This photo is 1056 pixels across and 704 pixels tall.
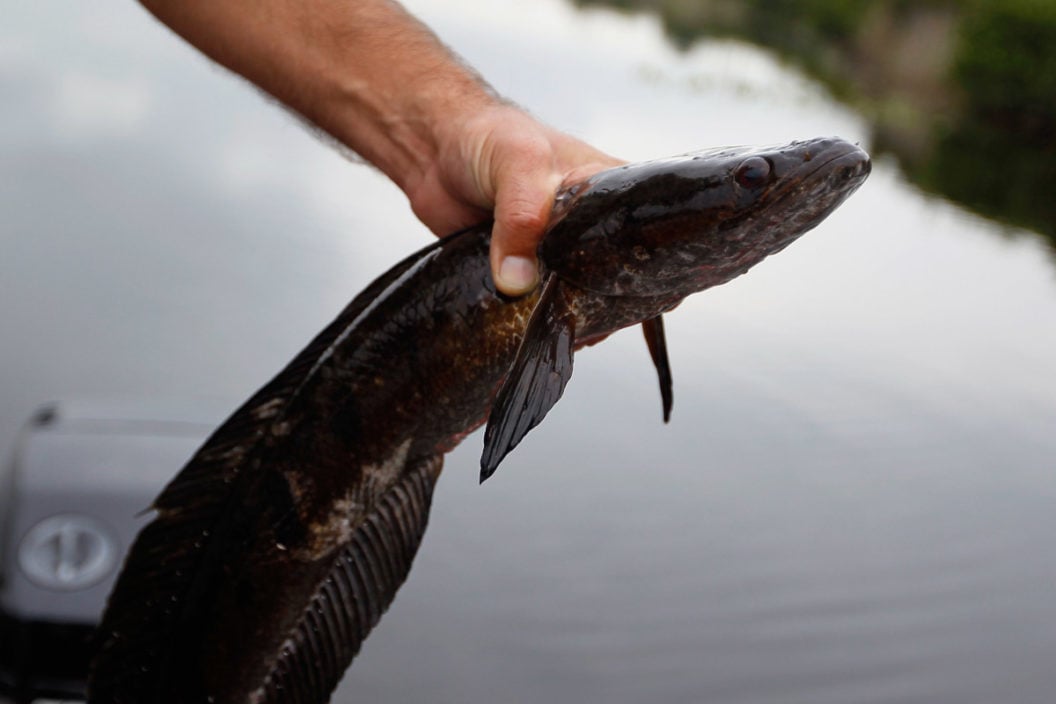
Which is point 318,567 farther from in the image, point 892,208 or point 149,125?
point 892,208

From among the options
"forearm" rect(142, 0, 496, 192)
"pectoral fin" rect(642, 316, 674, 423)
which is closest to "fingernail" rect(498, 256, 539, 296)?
"pectoral fin" rect(642, 316, 674, 423)

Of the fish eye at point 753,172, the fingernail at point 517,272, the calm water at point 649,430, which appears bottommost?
the calm water at point 649,430

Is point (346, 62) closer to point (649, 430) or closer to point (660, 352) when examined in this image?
point (660, 352)

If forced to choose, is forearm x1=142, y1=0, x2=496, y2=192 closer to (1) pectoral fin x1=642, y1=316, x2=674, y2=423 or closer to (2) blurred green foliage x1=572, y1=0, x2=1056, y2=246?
(1) pectoral fin x1=642, y1=316, x2=674, y2=423

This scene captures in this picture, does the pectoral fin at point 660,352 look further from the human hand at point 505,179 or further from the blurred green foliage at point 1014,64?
the blurred green foliage at point 1014,64

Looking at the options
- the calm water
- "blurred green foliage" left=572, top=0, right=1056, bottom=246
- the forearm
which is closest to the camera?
the forearm

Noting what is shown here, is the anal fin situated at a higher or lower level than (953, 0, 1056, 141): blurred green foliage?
lower

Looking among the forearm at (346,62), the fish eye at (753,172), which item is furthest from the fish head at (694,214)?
the forearm at (346,62)

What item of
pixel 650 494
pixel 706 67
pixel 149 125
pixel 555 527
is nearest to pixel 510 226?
pixel 555 527
